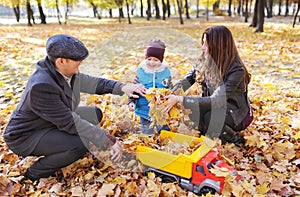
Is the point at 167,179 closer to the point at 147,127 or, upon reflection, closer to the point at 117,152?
the point at 117,152

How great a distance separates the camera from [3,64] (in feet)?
23.1

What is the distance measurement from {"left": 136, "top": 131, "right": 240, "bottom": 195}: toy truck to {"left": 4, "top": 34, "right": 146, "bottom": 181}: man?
0.88 ft

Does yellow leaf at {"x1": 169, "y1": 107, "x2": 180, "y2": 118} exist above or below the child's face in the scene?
below

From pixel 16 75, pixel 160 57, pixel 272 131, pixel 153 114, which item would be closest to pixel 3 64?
pixel 16 75

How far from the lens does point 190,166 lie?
2.25m

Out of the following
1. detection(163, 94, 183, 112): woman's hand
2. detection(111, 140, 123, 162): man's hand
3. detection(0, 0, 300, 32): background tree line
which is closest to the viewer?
detection(111, 140, 123, 162): man's hand

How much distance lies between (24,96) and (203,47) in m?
1.68

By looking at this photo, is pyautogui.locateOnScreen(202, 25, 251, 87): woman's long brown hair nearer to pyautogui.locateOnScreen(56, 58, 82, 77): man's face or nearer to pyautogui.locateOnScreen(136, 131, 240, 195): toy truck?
pyautogui.locateOnScreen(136, 131, 240, 195): toy truck

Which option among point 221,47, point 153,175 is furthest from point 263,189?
point 221,47

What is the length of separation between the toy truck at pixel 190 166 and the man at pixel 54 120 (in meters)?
0.27

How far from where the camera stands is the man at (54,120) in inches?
89.1

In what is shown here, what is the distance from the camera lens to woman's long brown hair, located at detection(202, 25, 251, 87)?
9.21 feet

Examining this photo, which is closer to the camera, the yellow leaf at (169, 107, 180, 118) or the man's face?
the man's face

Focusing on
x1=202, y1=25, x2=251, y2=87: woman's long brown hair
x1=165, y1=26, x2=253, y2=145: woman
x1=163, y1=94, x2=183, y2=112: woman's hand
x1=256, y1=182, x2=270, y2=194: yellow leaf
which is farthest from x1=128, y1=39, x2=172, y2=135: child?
x1=256, y1=182, x2=270, y2=194: yellow leaf
